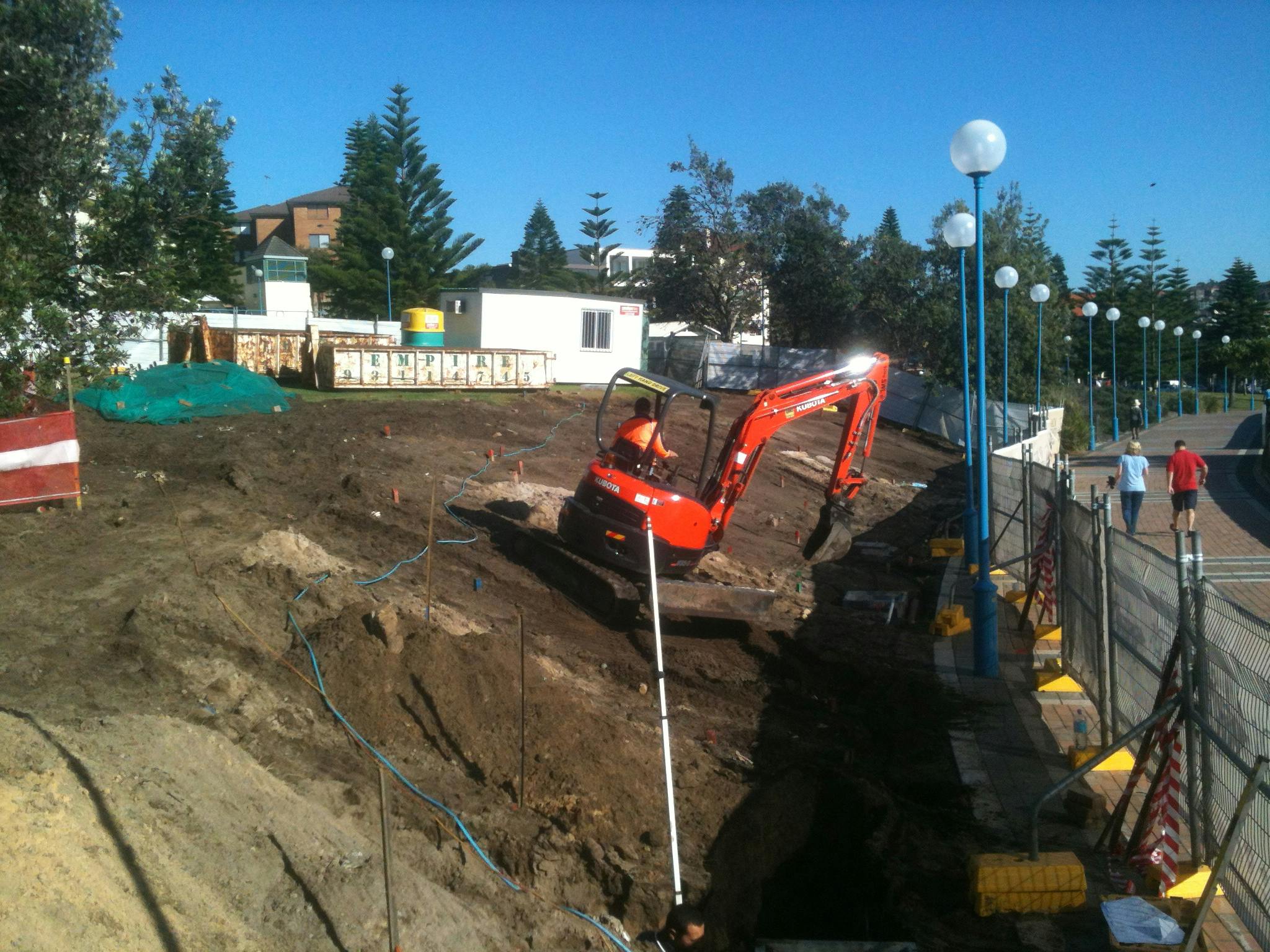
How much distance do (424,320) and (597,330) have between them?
5.20 meters

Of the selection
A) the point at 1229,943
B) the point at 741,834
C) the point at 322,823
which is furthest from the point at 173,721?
the point at 1229,943

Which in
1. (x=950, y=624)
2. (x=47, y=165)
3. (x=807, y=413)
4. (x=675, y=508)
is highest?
(x=47, y=165)

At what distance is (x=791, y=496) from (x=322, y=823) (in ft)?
57.0

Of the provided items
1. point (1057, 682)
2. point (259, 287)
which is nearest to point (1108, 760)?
point (1057, 682)

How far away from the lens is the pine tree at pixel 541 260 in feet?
244

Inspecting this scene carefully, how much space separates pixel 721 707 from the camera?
33.6ft

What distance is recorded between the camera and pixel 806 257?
41469 mm

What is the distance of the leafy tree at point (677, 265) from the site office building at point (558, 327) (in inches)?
417

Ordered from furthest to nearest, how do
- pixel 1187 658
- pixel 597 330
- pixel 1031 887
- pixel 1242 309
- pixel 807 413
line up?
pixel 1242 309 < pixel 597 330 < pixel 807 413 < pixel 1031 887 < pixel 1187 658

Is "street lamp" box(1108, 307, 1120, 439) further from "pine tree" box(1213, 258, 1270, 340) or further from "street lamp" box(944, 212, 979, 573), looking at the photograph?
"pine tree" box(1213, 258, 1270, 340)

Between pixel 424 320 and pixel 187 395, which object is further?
pixel 424 320

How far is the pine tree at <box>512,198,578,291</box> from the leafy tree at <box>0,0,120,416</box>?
2273 inches

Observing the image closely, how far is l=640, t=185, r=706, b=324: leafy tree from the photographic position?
42.2m

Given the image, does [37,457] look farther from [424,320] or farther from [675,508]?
[424,320]
